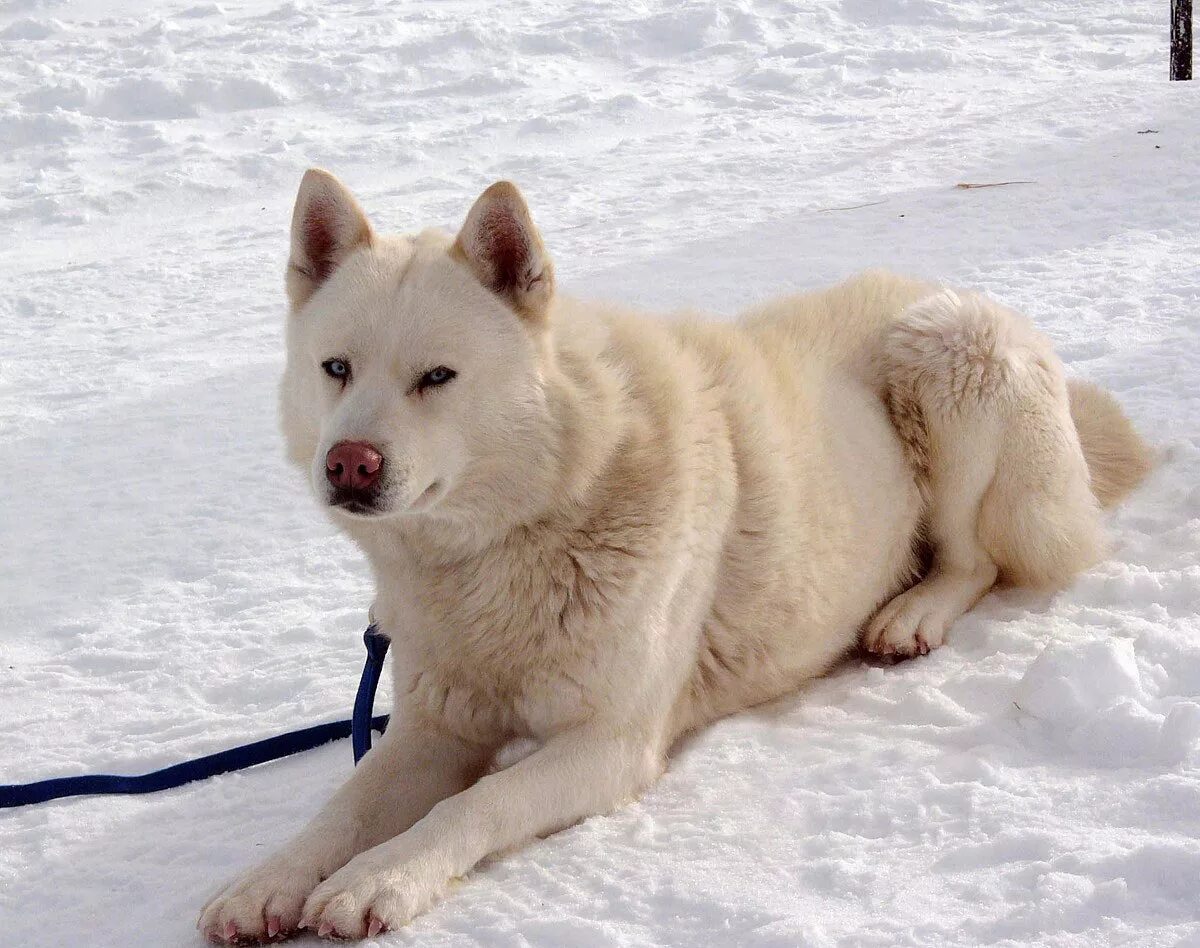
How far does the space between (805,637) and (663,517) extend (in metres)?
0.63

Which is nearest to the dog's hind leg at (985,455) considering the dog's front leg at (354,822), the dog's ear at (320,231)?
the dog's front leg at (354,822)

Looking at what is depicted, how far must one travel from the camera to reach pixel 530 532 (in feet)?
9.45

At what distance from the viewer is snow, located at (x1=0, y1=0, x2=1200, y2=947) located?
244cm

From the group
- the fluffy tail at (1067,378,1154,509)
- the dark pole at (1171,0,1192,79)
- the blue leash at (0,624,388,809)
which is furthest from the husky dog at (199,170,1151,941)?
the dark pole at (1171,0,1192,79)

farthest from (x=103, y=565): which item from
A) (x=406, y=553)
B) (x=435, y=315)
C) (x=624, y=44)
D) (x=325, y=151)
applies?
(x=624, y=44)

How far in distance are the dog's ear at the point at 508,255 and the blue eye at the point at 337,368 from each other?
1.18ft

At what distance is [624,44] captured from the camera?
446 inches

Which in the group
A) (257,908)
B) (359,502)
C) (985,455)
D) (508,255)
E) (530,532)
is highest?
(508,255)

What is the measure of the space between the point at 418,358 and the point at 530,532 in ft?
1.54

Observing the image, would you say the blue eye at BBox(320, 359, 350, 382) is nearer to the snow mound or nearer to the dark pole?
the snow mound

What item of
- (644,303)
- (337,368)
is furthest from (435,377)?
(644,303)

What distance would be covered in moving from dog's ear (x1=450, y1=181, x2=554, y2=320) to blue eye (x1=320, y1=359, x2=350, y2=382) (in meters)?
0.36

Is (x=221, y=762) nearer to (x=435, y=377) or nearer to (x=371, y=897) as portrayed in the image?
(x=371, y=897)

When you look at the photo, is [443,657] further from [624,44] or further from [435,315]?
[624,44]
